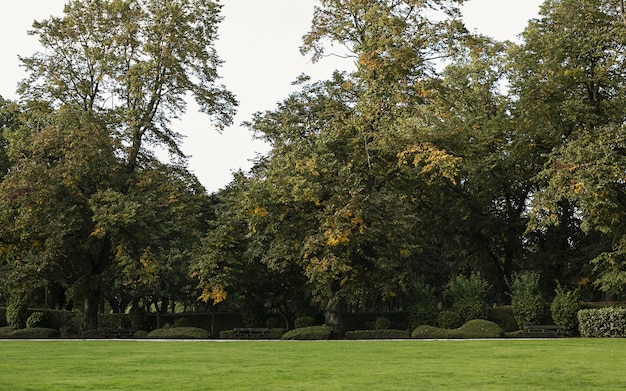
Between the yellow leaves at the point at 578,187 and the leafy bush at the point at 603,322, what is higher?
the yellow leaves at the point at 578,187

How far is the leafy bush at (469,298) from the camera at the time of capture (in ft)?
107

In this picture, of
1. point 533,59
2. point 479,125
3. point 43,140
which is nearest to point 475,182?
point 479,125

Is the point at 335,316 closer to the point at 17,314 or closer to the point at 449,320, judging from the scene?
A: the point at 449,320

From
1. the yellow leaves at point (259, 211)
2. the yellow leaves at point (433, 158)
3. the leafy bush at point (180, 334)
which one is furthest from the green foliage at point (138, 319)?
the yellow leaves at point (433, 158)

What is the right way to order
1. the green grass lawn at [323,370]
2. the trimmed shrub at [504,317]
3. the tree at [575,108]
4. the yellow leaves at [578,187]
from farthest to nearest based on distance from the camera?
the trimmed shrub at [504,317]
the tree at [575,108]
the yellow leaves at [578,187]
the green grass lawn at [323,370]

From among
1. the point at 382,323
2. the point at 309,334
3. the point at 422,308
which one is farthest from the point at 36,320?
the point at 422,308

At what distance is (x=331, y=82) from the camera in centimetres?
3538

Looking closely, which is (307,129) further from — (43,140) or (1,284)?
(1,284)

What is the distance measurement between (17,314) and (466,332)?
2284cm

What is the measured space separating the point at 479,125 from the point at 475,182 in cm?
336

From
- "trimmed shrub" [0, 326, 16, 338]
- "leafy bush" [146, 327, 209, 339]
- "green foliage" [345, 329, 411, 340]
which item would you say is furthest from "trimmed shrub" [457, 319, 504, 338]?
"trimmed shrub" [0, 326, 16, 338]

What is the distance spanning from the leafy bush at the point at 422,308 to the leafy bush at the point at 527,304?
13.1 ft

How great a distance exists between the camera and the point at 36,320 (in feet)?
111

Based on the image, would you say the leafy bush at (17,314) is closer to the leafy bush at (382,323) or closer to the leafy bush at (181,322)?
the leafy bush at (181,322)
